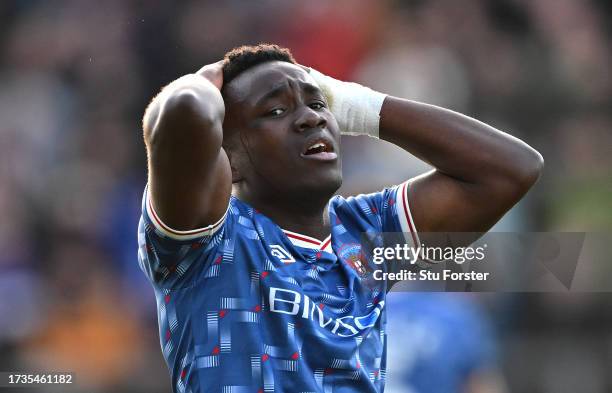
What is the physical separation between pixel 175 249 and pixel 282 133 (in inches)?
22.3

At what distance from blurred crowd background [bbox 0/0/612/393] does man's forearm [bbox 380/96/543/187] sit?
1962 mm

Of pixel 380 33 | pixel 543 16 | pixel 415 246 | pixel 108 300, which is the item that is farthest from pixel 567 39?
pixel 415 246

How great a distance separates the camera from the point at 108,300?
245 inches

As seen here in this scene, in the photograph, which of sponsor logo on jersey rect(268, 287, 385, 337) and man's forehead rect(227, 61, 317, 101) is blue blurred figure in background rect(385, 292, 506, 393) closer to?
→ sponsor logo on jersey rect(268, 287, 385, 337)

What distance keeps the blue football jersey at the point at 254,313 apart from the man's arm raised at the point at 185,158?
6 centimetres

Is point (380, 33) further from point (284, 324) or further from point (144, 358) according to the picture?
point (284, 324)

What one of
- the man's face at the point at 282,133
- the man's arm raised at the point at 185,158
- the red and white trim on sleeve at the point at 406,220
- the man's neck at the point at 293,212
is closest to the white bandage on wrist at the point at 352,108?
the man's face at the point at 282,133

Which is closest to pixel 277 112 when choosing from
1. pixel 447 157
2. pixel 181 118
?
pixel 181 118

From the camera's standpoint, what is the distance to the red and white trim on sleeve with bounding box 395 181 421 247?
338 centimetres

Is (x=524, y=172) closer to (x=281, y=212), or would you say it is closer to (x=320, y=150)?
(x=320, y=150)

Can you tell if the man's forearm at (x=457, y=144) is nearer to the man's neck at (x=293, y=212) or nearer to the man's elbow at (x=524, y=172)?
the man's elbow at (x=524, y=172)

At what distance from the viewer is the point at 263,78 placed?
3203 millimetres

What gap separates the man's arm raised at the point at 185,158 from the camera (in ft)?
8.86

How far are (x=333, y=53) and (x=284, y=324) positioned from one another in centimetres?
462
